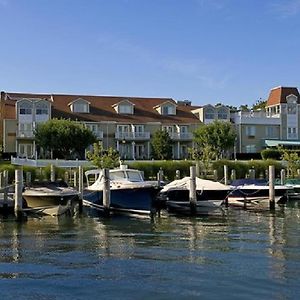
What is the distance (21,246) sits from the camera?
68.8 feet

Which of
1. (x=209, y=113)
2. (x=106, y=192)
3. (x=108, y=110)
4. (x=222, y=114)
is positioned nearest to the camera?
(x=106, y=192)

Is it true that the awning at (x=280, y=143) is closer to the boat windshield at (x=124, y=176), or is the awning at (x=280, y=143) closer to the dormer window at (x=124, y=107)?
the dormer window at (x=124, y=107)

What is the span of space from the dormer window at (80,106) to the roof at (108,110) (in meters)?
0.64

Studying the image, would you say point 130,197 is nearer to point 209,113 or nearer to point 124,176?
point 124,176

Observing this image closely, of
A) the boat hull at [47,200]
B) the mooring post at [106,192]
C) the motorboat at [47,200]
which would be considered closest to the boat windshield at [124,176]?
the motorboat at [47,200]

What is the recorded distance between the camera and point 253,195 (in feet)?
124

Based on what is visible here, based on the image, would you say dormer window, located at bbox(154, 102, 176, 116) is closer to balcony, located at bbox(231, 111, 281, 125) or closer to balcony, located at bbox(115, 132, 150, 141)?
balcony, located at bbox(115, 132, 150, 141)

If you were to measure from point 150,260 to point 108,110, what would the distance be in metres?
65.3

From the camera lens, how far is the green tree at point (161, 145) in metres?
75.8

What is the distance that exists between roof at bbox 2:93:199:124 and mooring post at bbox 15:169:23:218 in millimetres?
48251

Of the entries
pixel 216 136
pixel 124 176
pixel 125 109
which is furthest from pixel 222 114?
pixel 124 176

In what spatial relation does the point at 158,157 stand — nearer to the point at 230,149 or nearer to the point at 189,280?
the point at 230,149

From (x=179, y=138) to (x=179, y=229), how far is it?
180 feet

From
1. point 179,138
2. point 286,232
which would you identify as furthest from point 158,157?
point 286,232
